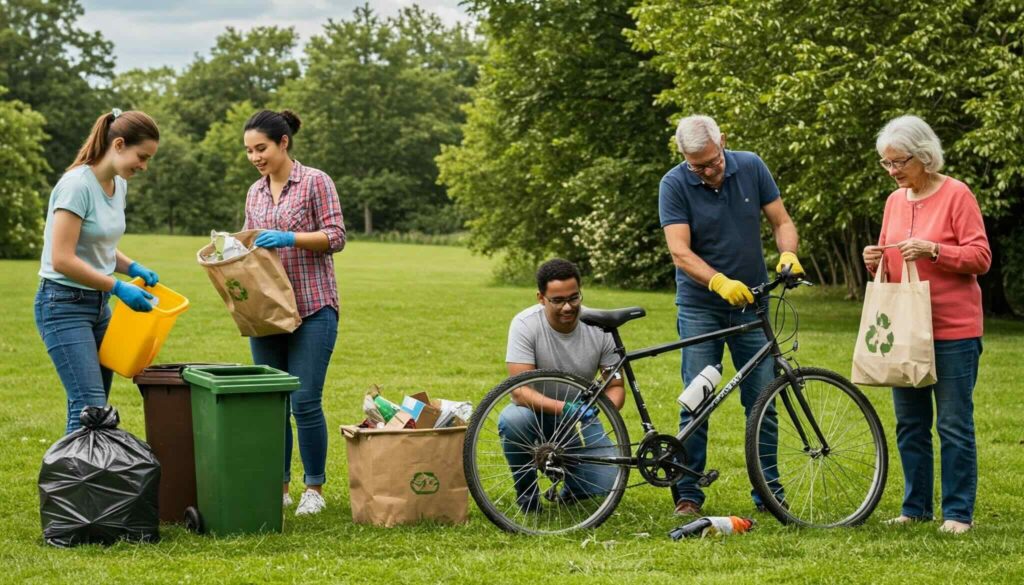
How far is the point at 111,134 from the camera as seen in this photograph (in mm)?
5734

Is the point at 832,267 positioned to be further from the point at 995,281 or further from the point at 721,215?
the point at 721,215

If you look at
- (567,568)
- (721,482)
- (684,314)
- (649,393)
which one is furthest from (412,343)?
(567,568)

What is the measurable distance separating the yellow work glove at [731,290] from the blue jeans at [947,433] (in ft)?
2.90

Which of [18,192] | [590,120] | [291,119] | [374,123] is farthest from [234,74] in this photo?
[291,119]

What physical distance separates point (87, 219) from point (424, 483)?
74.4 inches

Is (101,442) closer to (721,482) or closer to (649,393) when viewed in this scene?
(721,482)

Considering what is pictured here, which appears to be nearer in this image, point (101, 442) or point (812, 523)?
point (101, 442)

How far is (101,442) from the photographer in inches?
220

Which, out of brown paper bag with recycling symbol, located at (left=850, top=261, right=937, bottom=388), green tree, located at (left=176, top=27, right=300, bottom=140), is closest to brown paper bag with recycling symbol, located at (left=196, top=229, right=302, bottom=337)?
brown paper bag with recycling symbol, located at (left=850, top=261, right=937, bottom=388)

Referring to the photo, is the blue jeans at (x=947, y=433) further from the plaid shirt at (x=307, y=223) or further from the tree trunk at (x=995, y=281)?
the tree trunk at (x=995, y=281)

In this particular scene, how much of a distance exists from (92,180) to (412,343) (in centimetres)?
1099

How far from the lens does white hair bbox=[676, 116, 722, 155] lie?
5938 mm

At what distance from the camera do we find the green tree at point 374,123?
258 feet

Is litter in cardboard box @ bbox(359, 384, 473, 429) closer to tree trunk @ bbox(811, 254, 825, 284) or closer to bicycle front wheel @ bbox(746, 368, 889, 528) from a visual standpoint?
bicycle front wheel @ bbox(746, 368, 889, 528)
